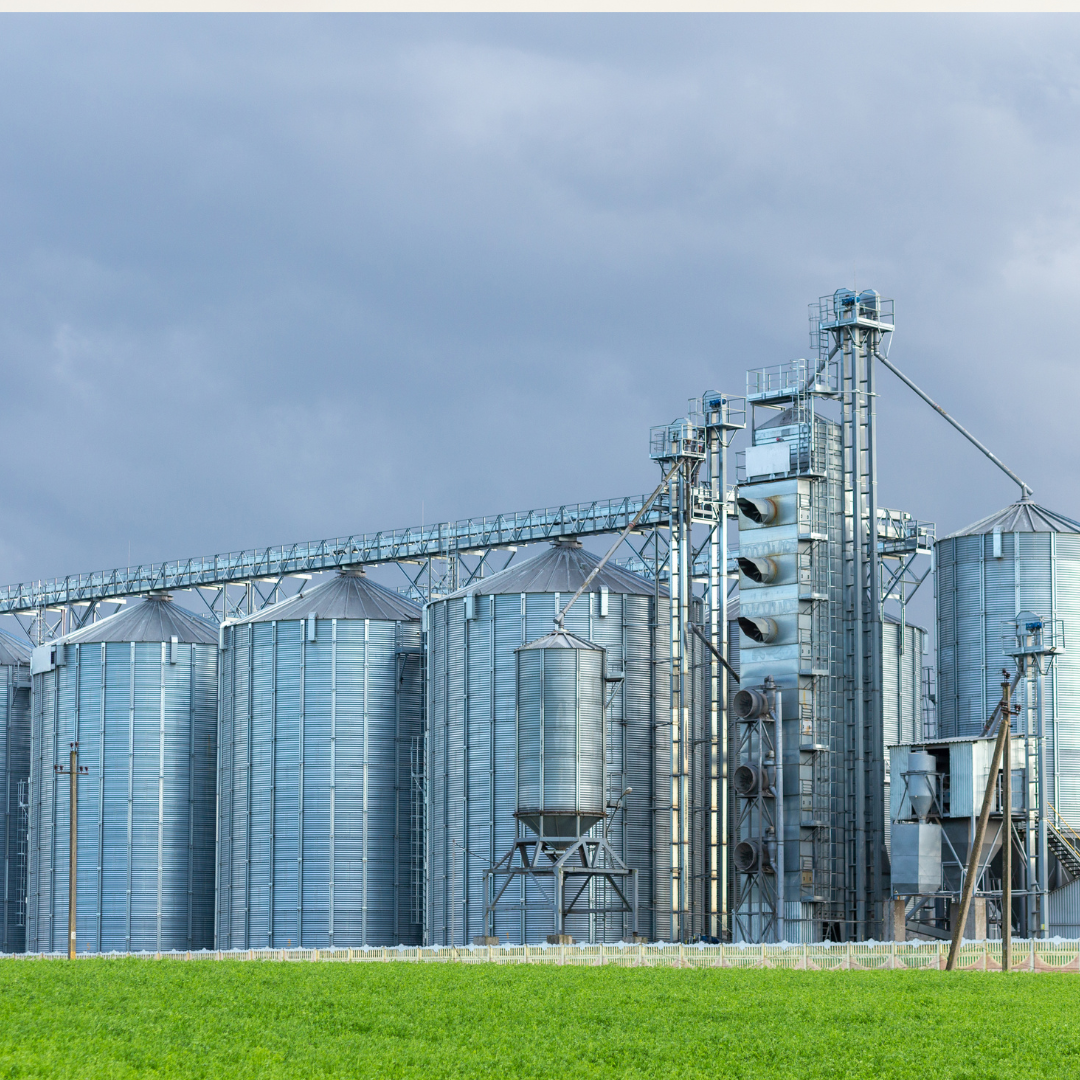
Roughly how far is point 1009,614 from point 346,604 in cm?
2972

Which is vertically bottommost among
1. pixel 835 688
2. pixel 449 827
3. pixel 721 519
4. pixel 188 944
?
pixel 188 944

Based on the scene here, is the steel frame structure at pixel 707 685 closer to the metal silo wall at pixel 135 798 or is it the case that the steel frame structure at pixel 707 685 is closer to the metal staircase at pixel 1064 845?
the metal staircase at pixel 1064 845

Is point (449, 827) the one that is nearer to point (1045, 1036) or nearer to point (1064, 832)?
point (1064, 832)

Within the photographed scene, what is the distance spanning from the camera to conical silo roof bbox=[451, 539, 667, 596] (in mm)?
78562

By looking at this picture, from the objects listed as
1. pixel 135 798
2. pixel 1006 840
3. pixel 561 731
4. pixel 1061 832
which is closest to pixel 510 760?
pixel 561 731

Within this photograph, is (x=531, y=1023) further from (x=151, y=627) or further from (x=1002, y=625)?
(x=151, y=627)

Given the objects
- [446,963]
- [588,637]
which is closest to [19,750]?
[588,637]

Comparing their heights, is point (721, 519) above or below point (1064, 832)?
above

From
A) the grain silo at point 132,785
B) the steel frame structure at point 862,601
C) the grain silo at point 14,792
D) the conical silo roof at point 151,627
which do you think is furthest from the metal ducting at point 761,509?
the grain silo at point 14,792

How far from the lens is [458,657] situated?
79250mm

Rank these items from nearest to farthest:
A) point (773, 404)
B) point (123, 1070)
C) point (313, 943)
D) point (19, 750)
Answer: point (123, 1070) < point (773, 404) < point (313, 943) < point (19, 750)

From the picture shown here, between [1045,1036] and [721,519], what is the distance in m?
38.3

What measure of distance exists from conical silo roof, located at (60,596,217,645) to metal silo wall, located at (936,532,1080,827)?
38.2 metres

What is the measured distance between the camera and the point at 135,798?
90.8m
